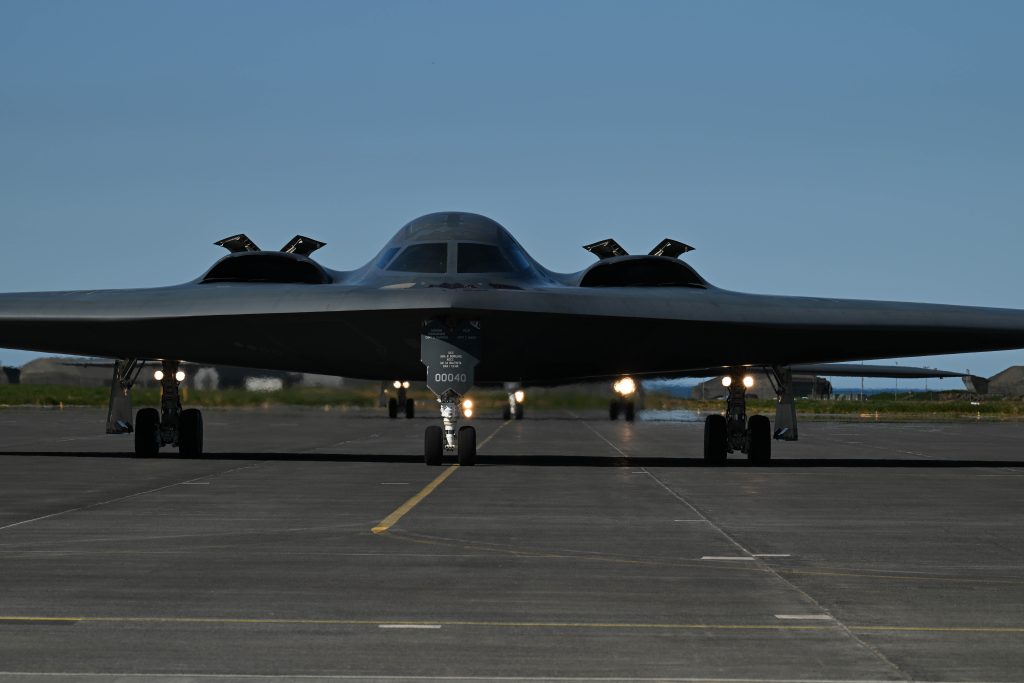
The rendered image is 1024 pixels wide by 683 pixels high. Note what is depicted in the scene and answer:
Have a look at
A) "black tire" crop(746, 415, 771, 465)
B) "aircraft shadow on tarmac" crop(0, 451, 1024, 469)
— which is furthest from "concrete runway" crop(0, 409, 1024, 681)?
"black tire" crop(746, 415, 771, 465)

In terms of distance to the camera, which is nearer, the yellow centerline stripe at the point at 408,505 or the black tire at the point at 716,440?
the yellow centerline stripe at the point at 408,505

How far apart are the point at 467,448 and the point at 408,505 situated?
6.44 m

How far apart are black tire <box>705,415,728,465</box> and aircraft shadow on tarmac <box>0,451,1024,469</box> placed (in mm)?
216

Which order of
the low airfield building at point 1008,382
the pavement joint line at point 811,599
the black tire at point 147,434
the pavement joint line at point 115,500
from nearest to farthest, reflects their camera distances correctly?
1. the pavement joint line at point 811,599
2. the pavement joint line at point 115,500
3. the black tire at point 147,434
4. the low airfield building at point 1008,382

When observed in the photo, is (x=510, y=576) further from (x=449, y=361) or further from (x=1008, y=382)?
(x=1008, y=382)

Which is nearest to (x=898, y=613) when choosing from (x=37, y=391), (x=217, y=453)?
(x=217, y=453)

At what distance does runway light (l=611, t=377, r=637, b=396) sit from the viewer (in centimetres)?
3887

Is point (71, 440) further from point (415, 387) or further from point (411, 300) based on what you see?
point (415, 387)

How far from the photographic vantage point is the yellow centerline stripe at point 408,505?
39.0 feet

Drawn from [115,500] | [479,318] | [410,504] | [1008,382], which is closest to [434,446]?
[479,318]

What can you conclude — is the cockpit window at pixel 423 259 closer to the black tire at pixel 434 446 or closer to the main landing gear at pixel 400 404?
the black tire at pixel 434 446

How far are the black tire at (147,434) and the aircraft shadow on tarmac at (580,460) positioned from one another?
211 millimetres

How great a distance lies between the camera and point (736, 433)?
2320 cm

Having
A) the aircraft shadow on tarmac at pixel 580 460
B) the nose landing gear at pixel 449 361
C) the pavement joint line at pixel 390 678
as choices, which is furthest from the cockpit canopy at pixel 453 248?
the pavement joint line at pixel 390 678
